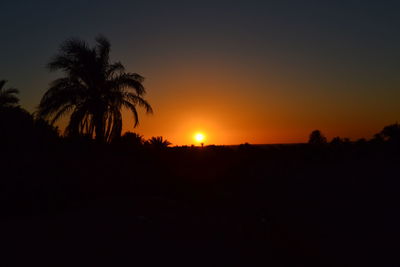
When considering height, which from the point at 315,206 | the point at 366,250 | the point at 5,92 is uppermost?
the point at 5,92

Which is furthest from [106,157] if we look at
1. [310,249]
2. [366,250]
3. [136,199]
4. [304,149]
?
[304,149]

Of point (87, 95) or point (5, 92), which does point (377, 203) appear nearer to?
point (87, 95)

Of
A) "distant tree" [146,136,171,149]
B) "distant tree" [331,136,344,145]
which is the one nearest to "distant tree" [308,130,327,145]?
"distant tree" [331,136,344,145]

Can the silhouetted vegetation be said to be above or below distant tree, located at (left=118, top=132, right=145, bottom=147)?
below

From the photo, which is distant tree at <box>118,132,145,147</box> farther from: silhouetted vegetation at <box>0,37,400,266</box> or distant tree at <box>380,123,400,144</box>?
distant tree at <box>380,123,400,144</box>

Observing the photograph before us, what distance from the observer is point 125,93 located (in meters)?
19.2

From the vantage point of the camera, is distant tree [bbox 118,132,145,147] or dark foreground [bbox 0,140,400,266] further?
distant tree [bbox 118,132,145,147]

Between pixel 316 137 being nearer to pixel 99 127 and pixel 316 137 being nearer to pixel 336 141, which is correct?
pixel 336 141

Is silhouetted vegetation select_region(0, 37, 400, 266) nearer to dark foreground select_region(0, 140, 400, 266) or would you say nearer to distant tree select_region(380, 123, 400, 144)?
dark foreground select_region(0, 140, 400, 266)

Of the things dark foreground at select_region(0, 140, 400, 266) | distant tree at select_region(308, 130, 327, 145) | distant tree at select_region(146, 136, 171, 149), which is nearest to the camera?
dark foreground at select_region(0, 140, 400, 266)

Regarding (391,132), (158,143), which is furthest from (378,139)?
(158,143)

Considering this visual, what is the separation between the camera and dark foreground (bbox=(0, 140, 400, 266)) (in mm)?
6180

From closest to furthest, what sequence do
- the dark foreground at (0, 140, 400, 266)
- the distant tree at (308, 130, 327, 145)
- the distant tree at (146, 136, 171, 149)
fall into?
the dark foreground at (0, 140, 400, 266)
the distant tree at (146, 136, 171, 149)
the distant tree at (308, 130, 327, 145)

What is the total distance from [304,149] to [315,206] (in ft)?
42.1
